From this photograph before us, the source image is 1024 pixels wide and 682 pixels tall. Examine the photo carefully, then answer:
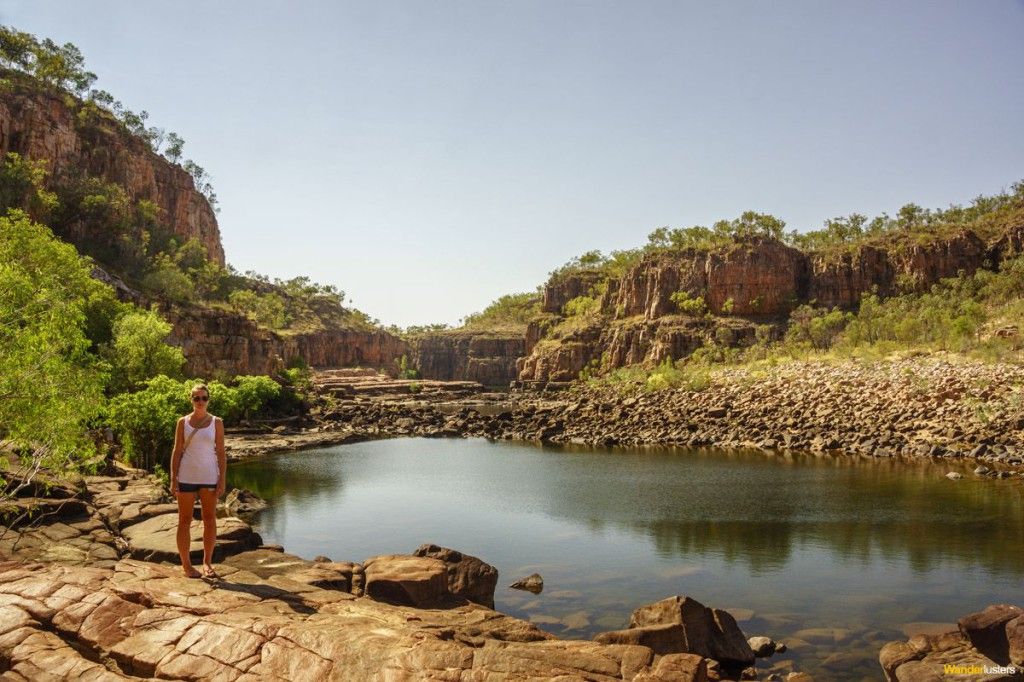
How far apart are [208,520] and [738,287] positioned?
3723 inches

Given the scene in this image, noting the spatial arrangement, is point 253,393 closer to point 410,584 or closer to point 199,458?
point 410,584

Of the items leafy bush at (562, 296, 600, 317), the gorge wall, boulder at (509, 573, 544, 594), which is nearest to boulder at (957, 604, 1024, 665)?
boulder at (509, 573, 544, 594)

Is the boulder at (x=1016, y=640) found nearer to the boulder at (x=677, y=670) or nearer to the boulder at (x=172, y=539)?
the boulder at (x=677, y=670)

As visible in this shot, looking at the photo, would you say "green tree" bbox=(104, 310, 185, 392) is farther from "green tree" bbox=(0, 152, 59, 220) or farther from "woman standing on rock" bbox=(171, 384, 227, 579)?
"green tree" bbox=(0, 152, 59, 220)

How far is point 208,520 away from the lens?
10.4 metres

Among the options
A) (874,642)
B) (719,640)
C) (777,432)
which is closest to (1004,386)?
(777,432)

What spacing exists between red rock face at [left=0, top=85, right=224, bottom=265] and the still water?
55.9m

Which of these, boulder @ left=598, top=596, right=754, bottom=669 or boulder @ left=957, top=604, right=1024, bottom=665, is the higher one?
boulder @ left=957, top=604, right=1024, bottom=665

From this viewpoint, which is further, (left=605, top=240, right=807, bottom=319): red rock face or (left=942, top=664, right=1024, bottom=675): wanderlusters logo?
(left=605, top=240, right=807, bottom=319): red rock face

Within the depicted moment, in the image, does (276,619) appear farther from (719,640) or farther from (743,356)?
(743,356)

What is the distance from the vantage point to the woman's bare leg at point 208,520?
10.0 m

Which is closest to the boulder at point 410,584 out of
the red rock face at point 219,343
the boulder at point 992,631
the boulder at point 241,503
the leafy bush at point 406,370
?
the boulder at point 992,631

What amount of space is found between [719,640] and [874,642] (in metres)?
3.28

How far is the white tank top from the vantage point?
980cm
